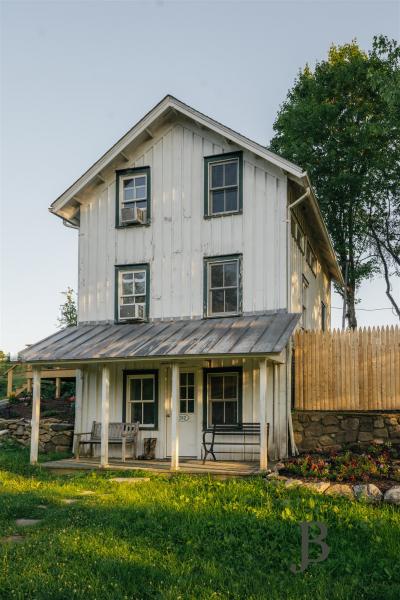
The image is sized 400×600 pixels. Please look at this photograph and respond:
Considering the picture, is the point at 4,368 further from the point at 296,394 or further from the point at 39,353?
the point at 296,394

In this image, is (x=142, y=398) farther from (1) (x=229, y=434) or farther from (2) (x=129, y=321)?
(1) (x=229, y=434)

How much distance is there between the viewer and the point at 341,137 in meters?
28.6

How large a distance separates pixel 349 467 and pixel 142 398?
6.27 m

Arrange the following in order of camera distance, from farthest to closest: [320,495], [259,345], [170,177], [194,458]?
1. [170,177]
2. [194,458]
3. [259,345]
4. [320,495]

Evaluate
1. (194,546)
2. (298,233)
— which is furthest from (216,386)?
(194,546)

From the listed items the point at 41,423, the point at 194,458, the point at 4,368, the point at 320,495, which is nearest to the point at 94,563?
the point at 320,495

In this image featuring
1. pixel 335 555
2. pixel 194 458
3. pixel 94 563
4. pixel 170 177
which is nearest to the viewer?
pixel 94 563

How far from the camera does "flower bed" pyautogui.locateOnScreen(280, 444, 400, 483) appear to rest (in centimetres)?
1072

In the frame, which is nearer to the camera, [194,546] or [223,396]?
[194,546]

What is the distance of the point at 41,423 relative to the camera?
17.1 m

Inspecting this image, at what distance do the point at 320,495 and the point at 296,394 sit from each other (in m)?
5.73

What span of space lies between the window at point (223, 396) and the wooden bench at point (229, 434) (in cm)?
34

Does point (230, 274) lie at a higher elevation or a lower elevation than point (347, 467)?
higher

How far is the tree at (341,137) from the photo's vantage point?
Answer: 28.2 metres
